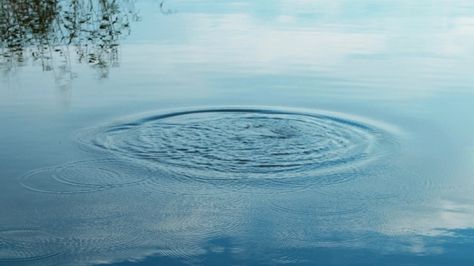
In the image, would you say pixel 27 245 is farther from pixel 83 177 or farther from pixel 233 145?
pixel 233 145

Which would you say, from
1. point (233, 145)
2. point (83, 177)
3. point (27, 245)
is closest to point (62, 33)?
point (233, 145)

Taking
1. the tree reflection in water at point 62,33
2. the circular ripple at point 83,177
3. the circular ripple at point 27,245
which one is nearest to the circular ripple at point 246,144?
the circular ripple at point 83,177

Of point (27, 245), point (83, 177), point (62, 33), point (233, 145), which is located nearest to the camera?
point (27, 245)

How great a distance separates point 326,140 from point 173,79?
2.81 m

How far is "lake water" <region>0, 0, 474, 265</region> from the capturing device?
14.1ft

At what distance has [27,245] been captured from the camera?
4203 mm

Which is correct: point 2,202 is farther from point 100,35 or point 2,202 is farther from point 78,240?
point 100,35

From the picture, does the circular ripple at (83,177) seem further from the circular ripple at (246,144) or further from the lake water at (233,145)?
the circular ripple at (246,144)

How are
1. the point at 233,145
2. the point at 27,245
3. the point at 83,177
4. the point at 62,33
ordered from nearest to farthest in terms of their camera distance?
the point at 27,245 < the point at 83,177 < the point at 233,145 < the point at 62,33

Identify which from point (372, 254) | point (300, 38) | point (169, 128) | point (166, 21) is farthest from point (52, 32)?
point (372, 254)

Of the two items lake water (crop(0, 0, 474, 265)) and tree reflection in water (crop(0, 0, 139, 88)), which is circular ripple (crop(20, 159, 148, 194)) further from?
tree reflection in water (crop(0, 0, 139, 88))

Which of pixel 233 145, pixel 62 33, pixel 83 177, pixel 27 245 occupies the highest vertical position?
pixel 62 33

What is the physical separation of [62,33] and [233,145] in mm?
5598

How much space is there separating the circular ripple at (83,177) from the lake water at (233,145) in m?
0.02
